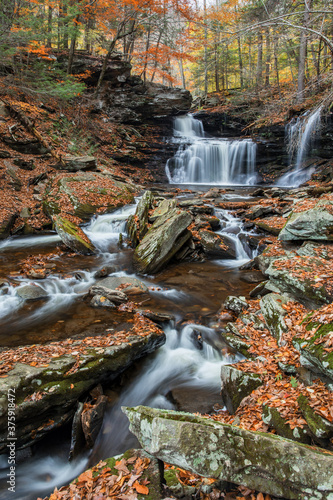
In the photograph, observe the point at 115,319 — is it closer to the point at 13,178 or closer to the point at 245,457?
the point at 245,457

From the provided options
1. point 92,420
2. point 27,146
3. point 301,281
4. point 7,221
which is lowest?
point 92,420

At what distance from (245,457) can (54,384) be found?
2659 mm

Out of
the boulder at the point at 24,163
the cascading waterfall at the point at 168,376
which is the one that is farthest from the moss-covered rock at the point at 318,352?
the boulder at the point at 24,163

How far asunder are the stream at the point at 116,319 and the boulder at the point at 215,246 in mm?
301

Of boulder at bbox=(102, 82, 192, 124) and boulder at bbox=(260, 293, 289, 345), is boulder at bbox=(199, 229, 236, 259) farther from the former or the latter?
boulder at bbox=(102, 82, 192, 124)

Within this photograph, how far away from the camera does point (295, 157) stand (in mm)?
18672

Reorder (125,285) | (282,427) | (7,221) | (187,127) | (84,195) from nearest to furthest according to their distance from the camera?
(282,427), (125,285), (7,221), (84,195), (187,127)

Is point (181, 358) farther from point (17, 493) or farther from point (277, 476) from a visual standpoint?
point (277, 476)

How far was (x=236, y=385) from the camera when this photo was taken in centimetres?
379

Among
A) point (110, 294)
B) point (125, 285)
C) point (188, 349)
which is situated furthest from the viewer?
point (125, 285)

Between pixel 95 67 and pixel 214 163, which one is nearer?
pixel 95 67

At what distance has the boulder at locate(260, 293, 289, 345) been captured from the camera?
14.6 ft

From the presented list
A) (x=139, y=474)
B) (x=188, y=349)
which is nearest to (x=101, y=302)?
(x=188, y=349)

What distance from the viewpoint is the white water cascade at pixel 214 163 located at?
1975 centimetres
